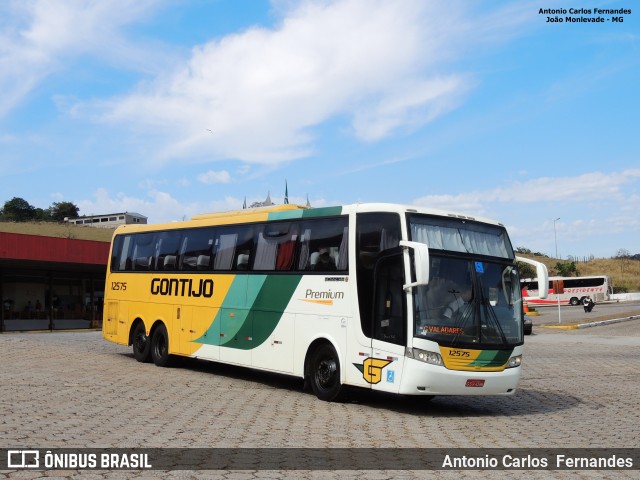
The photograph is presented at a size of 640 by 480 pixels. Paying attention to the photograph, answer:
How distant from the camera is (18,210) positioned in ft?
419

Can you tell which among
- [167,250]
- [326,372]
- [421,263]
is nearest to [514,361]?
[421,263]

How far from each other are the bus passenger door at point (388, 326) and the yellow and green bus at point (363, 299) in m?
0.02

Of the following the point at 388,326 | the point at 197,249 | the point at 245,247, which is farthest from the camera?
the point at 197,249

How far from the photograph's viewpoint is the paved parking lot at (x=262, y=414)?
29.1ft

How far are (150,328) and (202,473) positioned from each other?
12.9 m

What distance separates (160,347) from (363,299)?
8028 millimetres

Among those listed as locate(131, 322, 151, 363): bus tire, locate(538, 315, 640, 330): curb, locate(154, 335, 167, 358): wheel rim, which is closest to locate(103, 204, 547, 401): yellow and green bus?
locate(154, 335, 167, 358): wheel rim

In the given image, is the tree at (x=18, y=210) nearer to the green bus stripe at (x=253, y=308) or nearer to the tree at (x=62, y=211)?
the tree at (x=62, y=211)

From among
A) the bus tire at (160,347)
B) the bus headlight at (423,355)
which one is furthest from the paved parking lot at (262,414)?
the bus headlight at (423,355)

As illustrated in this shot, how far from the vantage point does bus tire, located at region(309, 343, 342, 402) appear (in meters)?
13.4

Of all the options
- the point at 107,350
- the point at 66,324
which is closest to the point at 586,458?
the point at 107,350

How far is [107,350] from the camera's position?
75.6 feet

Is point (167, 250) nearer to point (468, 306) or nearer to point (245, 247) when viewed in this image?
point (245, 247)

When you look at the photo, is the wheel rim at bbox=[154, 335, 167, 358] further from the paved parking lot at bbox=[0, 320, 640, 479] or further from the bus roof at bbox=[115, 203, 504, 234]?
the bus roof at bbox=[115, 203, 504, 234]
